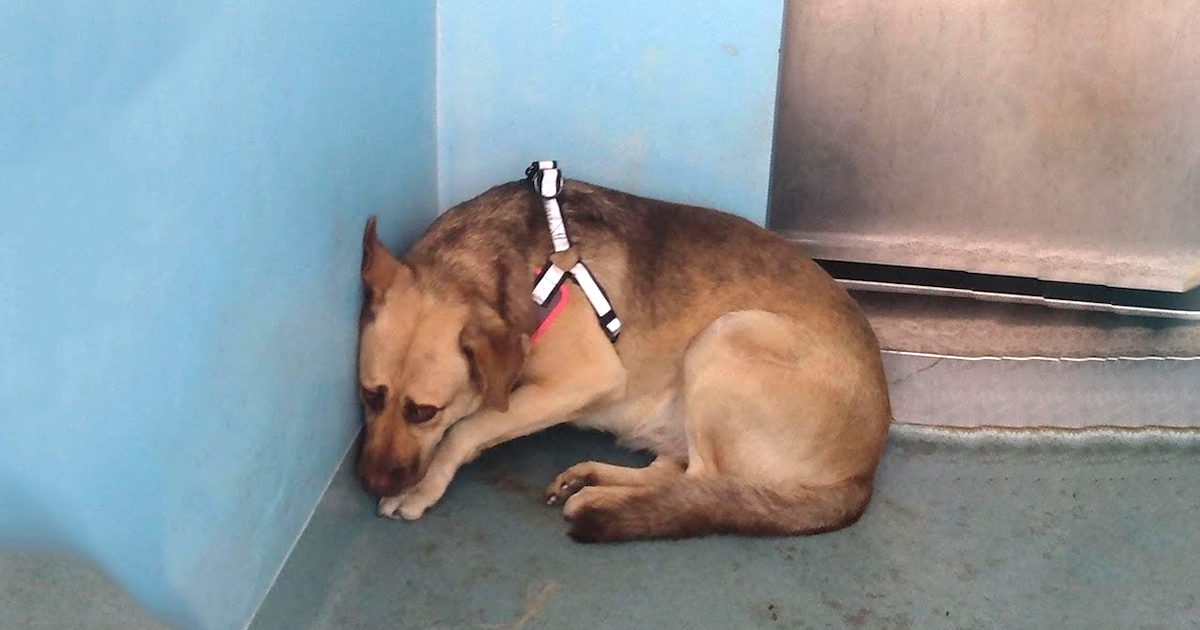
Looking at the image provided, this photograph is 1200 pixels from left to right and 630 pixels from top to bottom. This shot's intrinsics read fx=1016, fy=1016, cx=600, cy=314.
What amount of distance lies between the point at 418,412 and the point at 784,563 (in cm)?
98

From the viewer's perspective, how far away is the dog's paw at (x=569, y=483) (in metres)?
2.69

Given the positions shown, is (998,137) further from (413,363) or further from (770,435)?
(413,363)

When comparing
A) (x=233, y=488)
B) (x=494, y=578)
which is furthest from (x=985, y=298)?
(x=233, y=488)

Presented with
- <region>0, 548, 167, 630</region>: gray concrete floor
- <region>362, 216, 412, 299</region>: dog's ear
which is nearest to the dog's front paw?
<region>362, 216, 412, 299</region>: dog's ear

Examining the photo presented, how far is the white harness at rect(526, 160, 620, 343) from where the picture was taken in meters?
2.62

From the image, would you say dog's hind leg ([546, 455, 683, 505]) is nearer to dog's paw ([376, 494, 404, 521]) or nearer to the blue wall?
dog's paw ([376, 494, 404, 521])

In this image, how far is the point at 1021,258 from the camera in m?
3.59

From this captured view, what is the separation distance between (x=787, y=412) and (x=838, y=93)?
50.1 inches

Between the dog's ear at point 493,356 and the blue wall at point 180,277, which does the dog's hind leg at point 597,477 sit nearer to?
the dog's ear at point 493,356

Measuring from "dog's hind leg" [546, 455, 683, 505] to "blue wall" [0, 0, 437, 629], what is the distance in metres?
0.59

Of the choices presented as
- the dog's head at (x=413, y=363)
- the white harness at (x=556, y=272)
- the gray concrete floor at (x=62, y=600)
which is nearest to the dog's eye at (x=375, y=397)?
the dog's head at (x=413, y=363)

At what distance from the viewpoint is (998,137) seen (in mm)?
3438

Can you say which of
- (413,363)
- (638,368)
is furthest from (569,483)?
(413,363)

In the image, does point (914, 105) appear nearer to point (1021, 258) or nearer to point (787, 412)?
point (1021, 258)
